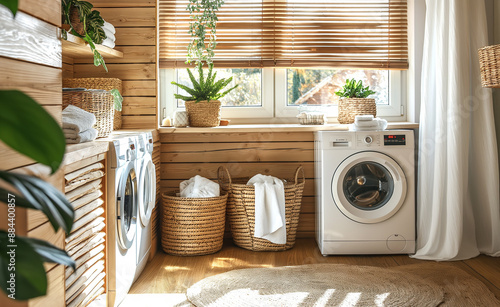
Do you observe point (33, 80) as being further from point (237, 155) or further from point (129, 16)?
point (237, 155)

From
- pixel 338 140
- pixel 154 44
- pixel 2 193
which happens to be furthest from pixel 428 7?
pixel 2 193

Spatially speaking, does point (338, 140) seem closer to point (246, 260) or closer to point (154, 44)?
point (246, 260)

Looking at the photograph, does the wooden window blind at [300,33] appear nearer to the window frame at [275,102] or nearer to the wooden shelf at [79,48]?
the window frame at [275,102]

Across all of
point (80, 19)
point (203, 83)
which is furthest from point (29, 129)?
point (203, 83)

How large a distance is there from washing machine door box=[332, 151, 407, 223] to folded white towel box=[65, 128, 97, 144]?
1584mm

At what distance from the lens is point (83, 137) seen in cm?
208

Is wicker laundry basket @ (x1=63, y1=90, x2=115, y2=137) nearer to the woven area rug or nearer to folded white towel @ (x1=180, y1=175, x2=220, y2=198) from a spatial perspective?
folded white towel @ (x1=180, y1=175, x2=220, y2=198)

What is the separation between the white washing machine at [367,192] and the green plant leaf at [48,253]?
281 cm

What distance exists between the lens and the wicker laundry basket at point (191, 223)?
10.6 feet

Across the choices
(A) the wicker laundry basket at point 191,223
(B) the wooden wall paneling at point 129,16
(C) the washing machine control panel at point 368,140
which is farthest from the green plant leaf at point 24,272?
(B) the wooden wall paneling at point 129,16

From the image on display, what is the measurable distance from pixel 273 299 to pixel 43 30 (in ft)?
5.17

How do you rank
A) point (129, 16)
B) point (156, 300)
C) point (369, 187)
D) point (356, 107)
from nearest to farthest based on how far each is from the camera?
1. point (156, 300)
2. point (369, 187)
3. point (129, 16)
4. point (356, 107)

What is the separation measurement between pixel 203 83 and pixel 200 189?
723 mm

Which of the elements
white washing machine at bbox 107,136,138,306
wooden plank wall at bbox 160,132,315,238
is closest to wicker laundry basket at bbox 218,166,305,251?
wooden plank wall at bbox 160,132,315,238
